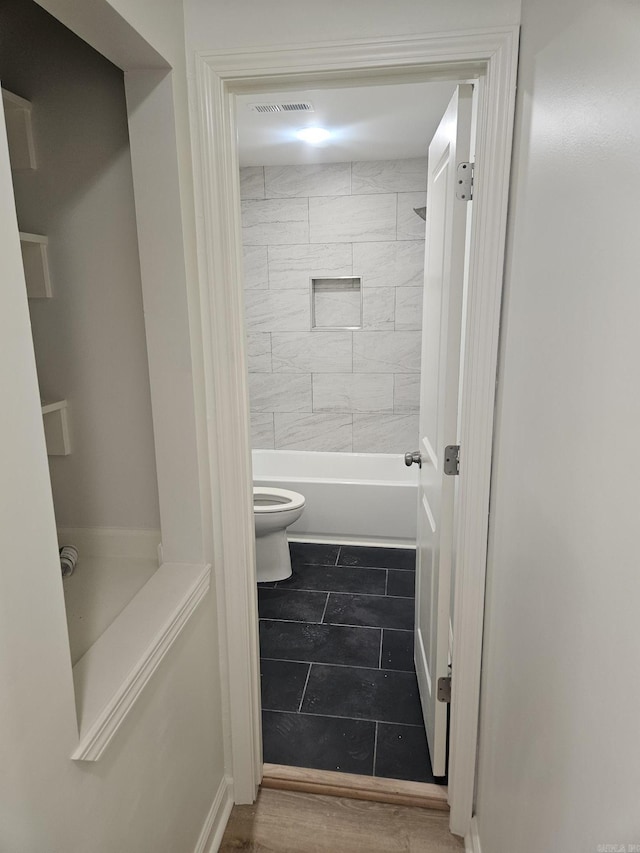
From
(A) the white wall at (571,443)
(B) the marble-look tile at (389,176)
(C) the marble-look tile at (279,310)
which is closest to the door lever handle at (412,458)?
(A) the white wall at (571,443)

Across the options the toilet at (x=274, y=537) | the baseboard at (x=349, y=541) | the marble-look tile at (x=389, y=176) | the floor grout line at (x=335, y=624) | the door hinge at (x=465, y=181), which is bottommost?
the floor grout line at (x=335, y=624)

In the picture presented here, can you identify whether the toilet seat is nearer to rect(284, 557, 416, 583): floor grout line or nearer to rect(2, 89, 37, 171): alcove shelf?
rect(284, 557, 416, 583): floor grout line

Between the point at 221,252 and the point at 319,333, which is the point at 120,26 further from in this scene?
the point at 319,333

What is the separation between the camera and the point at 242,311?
1.66m

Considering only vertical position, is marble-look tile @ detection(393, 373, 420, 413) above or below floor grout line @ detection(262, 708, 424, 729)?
above

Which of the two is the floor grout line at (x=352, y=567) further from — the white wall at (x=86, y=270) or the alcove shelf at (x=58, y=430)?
the alcove shelf at (x=58, y=430)

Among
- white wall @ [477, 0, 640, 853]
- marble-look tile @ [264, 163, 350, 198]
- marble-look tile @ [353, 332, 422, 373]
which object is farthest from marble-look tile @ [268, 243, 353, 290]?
white wall @ [477, 0, 640, 853]

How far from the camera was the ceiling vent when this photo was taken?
2627mm

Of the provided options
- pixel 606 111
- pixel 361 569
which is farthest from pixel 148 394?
pixel 361 569

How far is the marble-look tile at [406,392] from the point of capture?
4.16m

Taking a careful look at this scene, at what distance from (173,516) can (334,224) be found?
298cm

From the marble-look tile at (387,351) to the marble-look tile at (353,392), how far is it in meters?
0.07

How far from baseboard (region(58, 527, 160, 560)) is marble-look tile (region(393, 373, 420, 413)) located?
8.83ft

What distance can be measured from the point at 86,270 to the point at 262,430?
9.22 feet
